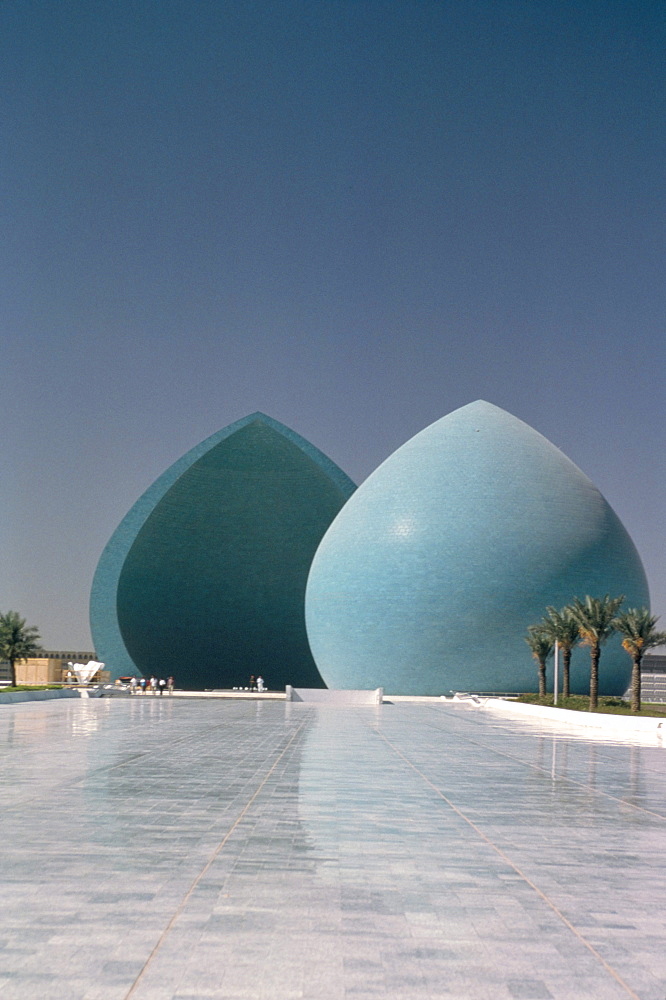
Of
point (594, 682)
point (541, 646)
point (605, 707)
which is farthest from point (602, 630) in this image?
point (541, 646)

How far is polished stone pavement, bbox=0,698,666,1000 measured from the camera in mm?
3883

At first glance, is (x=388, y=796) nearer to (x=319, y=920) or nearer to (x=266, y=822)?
(x=266, y=822)

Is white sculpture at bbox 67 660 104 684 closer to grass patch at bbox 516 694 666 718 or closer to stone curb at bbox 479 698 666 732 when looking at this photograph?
grass patch at bbox 516 694 666 718

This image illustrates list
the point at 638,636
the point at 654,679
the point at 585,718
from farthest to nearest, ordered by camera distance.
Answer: the point at 654,679 → the point at 638,636 → the point at 585,718

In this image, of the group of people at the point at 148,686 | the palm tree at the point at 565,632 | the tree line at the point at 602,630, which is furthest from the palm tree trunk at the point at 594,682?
the group of people at the point at 148,686

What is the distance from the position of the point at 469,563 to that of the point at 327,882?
37.3m

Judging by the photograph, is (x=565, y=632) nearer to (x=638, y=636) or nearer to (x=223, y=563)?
(x=638, y=636)

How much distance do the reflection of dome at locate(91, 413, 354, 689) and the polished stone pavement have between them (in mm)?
40452

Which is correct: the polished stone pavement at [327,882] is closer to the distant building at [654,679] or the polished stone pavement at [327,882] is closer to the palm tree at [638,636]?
the palm tree at [638,636]

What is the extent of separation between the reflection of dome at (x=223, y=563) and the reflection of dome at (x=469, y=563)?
27.9 ft

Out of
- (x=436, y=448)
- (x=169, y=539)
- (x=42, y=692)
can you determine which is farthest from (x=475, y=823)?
(x=169, y=539)

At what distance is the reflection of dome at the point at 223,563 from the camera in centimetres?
5141

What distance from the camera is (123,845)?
630cm

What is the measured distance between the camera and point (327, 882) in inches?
213
